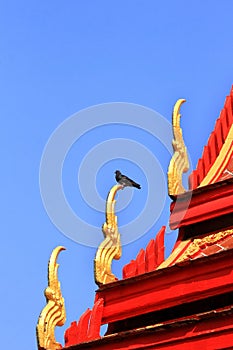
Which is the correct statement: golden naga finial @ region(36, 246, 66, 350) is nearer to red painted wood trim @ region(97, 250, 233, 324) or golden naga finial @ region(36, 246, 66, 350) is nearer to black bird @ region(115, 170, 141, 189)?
red painted wood trim @ region(97, 250, 233, 324)

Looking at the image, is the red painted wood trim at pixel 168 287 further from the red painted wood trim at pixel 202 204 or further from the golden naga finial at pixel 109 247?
the red painted wood trim at pixel 202 204

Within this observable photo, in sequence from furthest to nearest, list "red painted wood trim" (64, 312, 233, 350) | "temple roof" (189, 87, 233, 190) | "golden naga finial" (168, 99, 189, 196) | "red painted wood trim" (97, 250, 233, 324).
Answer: "temple roof" (189, 87, 233, 190) < "golden naga finial" (168, 99, 189, 196) < "red painted wood trim" (97, 250, 233, 324) < "red painted wood trim" (64, 312, 233, 350)

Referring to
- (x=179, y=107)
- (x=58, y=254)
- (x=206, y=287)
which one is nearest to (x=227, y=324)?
(x=206, y=287)

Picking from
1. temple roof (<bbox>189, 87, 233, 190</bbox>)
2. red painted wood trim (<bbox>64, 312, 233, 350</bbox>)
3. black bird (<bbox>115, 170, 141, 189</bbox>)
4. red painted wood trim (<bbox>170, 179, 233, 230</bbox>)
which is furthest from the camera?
black bird (<bbox>115, 170, 141, 189</bbox>)

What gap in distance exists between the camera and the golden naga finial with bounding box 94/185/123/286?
13.8 m

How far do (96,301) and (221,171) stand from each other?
8.52 ft

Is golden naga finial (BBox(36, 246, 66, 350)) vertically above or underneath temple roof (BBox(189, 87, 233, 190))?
underneath

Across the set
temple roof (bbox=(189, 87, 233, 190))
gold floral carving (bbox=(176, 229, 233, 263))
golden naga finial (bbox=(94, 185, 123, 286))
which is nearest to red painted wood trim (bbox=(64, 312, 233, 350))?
golden naga finial (bbox=(94, 185, 123, 286))

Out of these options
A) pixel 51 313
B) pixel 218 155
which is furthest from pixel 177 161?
pixel 51 313

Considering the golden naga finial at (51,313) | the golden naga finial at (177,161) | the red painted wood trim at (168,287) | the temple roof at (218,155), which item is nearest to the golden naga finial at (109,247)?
the red painted wood trim at (168,287)

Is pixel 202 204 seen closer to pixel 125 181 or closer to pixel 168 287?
pixel 125 181

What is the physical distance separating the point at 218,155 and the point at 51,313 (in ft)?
10.8

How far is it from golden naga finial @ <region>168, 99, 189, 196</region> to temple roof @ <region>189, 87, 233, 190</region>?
33 cm

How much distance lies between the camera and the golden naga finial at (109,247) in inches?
542
